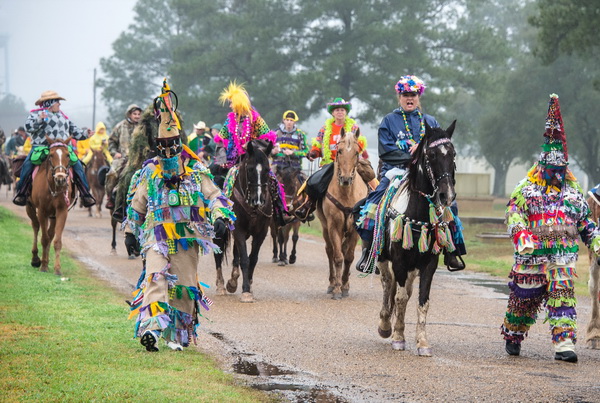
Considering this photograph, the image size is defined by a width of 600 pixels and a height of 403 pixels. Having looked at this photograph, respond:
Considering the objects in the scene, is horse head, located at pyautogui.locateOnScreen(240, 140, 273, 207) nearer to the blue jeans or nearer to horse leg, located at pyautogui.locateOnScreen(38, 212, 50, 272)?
the blue jeans

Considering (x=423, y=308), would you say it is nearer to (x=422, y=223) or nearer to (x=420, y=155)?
(x=422, y=223)

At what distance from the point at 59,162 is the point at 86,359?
778 cm

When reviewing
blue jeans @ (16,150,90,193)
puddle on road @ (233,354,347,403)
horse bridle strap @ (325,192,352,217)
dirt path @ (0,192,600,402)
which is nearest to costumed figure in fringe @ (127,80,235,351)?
dirt path @ (0,192,600,402)

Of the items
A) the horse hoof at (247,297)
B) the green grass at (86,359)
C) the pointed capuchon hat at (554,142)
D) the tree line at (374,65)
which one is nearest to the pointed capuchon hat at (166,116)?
the green grass at (86,359)

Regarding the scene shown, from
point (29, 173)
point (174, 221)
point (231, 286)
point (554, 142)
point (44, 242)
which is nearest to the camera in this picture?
point (174, 221)

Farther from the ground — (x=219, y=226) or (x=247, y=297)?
(x=219, y=226)

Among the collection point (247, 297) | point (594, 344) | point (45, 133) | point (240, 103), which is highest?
point (240, 103)

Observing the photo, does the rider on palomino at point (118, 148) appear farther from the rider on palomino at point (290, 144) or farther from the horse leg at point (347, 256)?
the horse leg at point (347, 256)

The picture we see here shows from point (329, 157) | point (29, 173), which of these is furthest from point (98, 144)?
point (329, 157)

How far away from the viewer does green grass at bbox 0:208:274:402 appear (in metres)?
7.47

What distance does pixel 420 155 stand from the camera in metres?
9.73

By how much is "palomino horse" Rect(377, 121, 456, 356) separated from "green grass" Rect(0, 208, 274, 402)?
83.6 inches

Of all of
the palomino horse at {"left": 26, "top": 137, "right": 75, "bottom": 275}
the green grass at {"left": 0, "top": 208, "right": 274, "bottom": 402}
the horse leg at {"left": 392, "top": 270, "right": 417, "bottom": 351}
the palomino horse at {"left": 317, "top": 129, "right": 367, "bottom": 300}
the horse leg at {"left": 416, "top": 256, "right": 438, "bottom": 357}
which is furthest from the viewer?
the palomino horse at {"left": 26, "top": 137, "right": 75, "bottom": 275}

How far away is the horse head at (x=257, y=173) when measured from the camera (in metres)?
14.1
